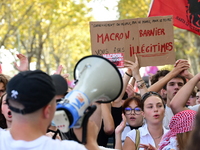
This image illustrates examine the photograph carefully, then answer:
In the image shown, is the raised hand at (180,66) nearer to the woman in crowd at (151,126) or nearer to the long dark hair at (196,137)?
the woman in crowd at (151,126)

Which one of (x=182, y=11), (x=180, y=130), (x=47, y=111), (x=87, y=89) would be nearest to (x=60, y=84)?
(x=87, y=89)

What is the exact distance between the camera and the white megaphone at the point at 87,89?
2123 millimetres

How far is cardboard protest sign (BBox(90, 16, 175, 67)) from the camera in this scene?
15.1 ft

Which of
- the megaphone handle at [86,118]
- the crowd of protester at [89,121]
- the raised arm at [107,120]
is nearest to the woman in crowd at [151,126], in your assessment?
the crowd of protester at [89,121]

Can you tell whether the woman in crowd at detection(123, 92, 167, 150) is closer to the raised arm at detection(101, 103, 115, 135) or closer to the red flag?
the raised arm at detection(101, 103, 115, 135)

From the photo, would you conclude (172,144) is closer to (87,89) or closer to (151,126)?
(87,89)

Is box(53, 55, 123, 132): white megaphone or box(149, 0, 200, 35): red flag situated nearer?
box(53, 55, 123, 132): white megaphone

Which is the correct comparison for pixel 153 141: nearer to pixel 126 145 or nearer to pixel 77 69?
pixel 126 145

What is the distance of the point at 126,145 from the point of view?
4000 mm

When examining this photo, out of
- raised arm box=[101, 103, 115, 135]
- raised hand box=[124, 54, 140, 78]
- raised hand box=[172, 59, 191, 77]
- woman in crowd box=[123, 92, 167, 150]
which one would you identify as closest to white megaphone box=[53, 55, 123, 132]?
woman in crowd box=[123, 92, 167, 150]

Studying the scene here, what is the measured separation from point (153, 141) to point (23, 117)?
2258mm

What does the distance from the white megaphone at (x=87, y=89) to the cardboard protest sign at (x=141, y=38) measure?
218 centimetres

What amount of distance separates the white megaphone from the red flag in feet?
10.9

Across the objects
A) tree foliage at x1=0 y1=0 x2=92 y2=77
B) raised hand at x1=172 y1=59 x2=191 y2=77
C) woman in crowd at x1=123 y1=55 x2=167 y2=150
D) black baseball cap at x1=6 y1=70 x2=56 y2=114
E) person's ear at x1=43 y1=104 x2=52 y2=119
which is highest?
tree foliage at x1=0 y1=0 x2=92 y2=77
